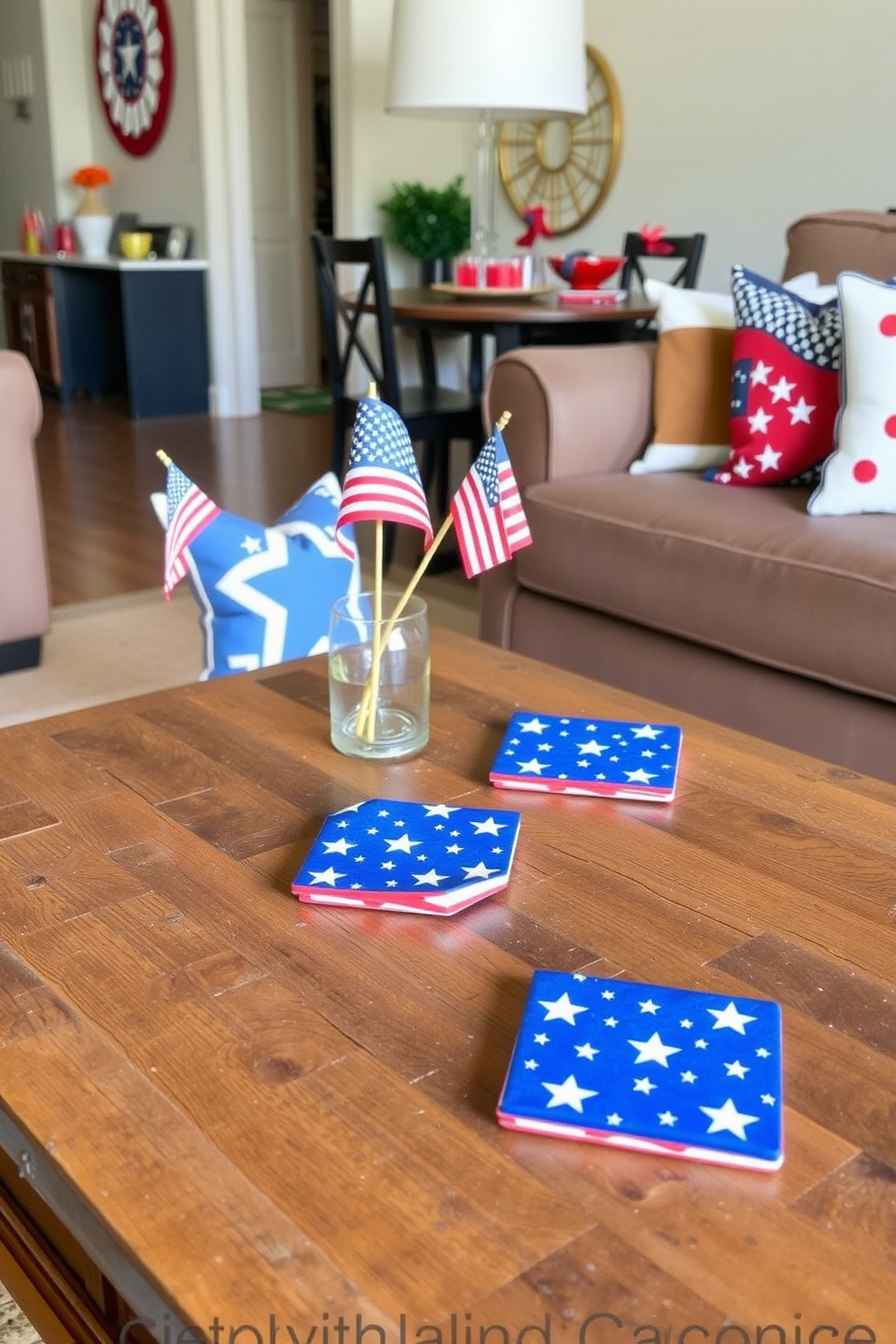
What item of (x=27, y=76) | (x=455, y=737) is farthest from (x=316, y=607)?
(x=27, y=76)

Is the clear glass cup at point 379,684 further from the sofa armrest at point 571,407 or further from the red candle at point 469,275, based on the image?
the red candle at point 469,275

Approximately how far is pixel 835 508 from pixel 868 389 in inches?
7.7

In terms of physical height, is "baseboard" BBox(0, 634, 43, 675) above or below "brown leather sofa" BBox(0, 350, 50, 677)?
below

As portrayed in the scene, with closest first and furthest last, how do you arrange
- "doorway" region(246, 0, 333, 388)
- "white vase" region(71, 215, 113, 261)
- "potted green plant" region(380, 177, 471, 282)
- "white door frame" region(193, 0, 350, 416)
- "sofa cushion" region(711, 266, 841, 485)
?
"sofa cushion" region(711, 266, 841, 485), "potted green plant" region(380, 177, 471, 282), "white door frame" region(193, 0, 350, 416), "white vase" region(71, 215, 113, 261), "doorway" region(246, 0, 333, 388)

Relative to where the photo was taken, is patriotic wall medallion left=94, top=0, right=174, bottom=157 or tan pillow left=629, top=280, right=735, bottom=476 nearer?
tan pillow left=629, top=280, right=735, bottom=476

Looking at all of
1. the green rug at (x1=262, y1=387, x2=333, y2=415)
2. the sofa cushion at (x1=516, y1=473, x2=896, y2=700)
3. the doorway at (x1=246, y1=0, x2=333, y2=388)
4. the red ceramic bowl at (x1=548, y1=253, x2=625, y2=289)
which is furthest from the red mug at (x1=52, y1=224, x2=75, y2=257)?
the sofa cushion at (x1=516, y1=473, x2=896, y2=700)

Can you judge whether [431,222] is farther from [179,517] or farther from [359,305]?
[179,517]

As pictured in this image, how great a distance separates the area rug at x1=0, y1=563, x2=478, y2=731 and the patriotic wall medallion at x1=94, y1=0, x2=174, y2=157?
399 cm

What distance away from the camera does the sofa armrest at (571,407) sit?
2.31m

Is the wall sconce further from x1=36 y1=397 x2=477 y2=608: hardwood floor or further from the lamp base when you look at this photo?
the lamp base

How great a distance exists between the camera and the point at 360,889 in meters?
0.98

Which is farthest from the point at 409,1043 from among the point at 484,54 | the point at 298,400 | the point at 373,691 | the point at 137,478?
the point at 298,400

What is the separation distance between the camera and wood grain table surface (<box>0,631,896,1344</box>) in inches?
24.8

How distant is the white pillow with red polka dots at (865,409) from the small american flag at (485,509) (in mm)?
904
